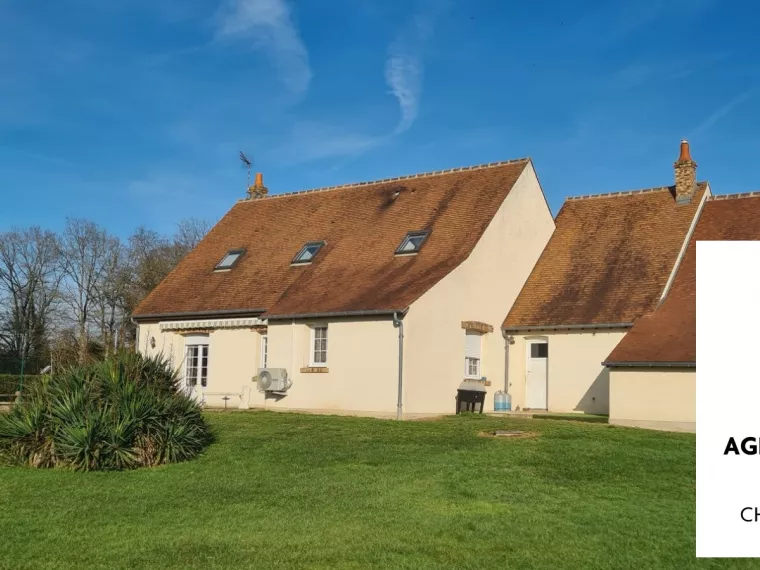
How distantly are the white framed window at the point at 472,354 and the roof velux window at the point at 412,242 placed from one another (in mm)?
2776

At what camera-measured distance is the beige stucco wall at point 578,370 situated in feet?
68.6

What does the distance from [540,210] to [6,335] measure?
3736 cm

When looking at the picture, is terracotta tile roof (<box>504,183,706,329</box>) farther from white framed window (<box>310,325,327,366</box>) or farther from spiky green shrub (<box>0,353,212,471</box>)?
spiky green shrub (<box>0,353,212,471</box>)

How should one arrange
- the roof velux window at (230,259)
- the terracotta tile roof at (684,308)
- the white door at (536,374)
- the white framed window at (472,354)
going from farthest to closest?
the roof velux window at (230,259), the white door at (536,374), the white framed window at (472,354), the terracotta tile roof at (684,308)

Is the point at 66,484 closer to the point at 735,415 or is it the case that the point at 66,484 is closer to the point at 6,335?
the point at 735,415

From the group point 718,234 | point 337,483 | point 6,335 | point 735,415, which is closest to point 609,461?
point 337,483

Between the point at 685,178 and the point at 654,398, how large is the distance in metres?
9.20

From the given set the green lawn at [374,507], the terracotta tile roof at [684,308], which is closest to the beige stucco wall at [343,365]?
the green lawn at [374,507]

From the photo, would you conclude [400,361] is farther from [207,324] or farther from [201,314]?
[201,314]

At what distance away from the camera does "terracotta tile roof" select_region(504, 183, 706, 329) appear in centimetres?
2125

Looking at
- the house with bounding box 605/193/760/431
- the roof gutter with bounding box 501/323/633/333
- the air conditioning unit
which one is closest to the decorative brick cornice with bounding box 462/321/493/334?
the roof gutter with bounding box 501/323/633/333

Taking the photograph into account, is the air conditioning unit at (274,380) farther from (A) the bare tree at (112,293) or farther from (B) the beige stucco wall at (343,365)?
(A) the bare tree at (112,293)

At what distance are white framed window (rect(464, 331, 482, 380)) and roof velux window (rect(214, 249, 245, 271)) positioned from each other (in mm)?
8469

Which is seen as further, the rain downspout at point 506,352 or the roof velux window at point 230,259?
the roof velux window at point 230,259
